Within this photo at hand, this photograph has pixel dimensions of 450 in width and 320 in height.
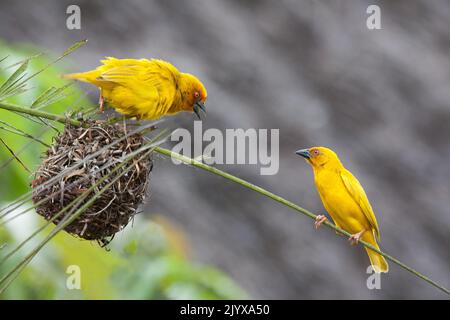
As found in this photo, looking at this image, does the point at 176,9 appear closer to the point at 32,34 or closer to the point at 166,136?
the point at 32,34

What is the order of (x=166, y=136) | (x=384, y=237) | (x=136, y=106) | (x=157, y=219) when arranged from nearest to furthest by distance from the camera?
(x=166, y=136), (x=136, y=106), (x=157, y=219), (x=384, y=237)

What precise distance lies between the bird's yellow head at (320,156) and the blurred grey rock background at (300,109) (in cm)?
386

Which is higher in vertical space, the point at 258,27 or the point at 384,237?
the point at 258,27

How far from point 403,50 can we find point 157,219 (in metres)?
3.61

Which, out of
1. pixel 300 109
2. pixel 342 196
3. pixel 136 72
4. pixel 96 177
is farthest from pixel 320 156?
pixel 300 109

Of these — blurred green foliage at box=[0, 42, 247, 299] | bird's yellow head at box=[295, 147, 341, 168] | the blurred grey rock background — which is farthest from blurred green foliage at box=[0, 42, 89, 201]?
the blurred grey rock background

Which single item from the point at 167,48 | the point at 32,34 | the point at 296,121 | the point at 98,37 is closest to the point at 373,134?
the point at 296,121

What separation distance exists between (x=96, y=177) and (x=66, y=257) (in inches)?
66.0

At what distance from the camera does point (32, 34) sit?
787 cm

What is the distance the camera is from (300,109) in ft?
26.2

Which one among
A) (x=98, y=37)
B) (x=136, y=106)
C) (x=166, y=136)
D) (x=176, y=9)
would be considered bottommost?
(x=166, y=136)

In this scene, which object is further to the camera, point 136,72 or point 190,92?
point 190,92

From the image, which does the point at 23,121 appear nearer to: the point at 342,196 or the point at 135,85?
the point at 135,85

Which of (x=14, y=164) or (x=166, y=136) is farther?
(x=14, y=164)
